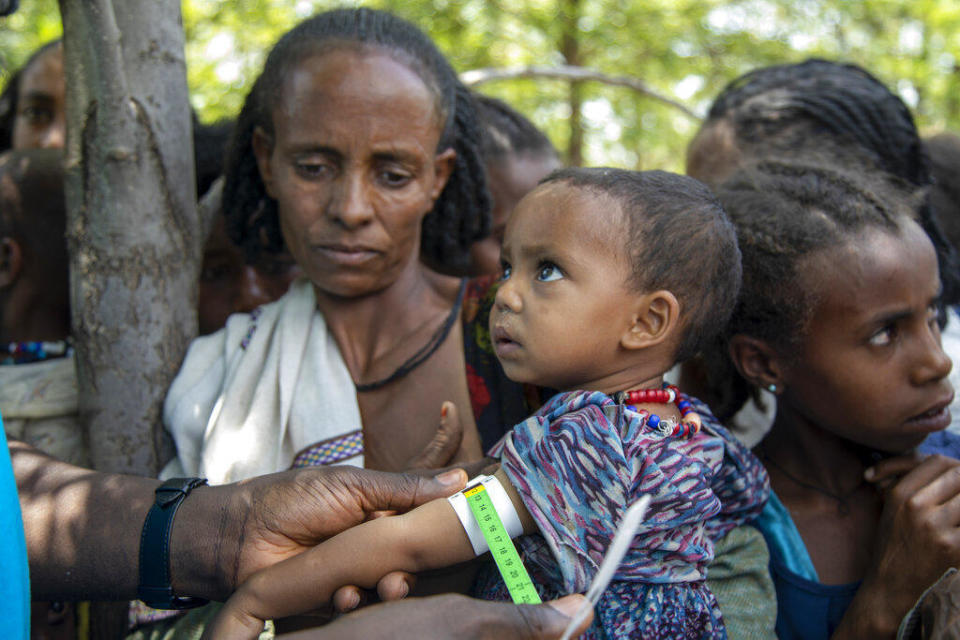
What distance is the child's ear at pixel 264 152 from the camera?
256 cm

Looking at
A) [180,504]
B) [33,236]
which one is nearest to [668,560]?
[180,504]

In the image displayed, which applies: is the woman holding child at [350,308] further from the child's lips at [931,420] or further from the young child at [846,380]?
the child's lips at [931,420]

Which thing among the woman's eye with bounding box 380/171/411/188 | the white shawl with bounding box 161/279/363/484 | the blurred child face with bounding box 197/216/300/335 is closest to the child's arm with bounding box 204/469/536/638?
the white shawl with bounding box 161/279/363/484

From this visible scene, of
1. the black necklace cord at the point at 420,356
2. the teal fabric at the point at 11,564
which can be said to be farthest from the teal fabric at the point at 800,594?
the teal fabric at the point at 11,564

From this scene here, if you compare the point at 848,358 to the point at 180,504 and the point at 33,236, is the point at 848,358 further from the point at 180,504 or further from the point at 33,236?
the point at 33,236

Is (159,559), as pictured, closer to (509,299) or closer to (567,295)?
(509,299)

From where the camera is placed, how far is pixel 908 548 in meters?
1.95

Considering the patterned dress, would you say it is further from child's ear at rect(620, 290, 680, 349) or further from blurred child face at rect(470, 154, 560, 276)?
blurred child face at rect(470, 154, 560, 276)

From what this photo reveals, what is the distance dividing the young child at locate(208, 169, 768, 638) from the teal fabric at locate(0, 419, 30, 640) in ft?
1.20

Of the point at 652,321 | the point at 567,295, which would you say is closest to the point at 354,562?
the point at 567,295

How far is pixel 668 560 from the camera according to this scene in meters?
1.75

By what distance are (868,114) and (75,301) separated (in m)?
2.99

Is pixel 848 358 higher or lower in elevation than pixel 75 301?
lower

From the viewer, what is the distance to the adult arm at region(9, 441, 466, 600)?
1785mm
